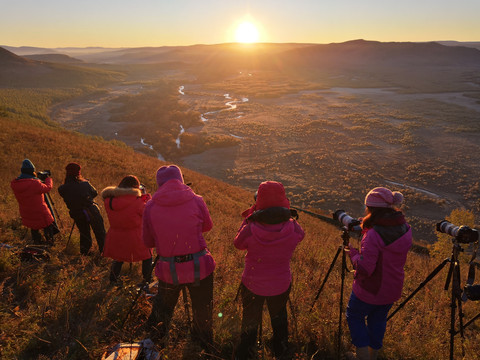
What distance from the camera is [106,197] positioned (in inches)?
164

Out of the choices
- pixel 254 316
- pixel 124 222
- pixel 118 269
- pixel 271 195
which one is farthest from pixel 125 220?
pixel 271 195

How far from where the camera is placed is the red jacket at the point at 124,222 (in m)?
4.14

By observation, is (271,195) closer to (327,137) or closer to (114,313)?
(114,313)

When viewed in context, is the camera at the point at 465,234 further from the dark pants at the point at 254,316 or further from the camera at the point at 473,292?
the dark pants at the point at 254,316

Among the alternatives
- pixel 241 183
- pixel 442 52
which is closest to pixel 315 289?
pixel 241 183

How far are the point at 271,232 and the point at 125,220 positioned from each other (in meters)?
2.29

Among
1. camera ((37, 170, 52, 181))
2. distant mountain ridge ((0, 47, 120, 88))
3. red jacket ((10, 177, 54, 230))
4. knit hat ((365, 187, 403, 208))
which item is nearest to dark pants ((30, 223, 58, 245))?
red jacket ((10, 177, 54, 230))

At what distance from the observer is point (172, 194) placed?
3080mm

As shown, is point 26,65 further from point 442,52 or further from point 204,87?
point 442,52

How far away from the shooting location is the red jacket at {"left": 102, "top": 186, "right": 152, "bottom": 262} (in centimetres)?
414

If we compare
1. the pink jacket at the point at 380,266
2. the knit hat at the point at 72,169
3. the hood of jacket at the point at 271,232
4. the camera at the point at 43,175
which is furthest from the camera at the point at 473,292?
the camera at the point at 43,175

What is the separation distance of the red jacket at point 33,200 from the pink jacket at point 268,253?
4.10m

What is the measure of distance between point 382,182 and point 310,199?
8238 millimetres

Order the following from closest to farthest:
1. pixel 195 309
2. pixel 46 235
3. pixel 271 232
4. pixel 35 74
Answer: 1. pixel 271 232
2. pixel 195 309
3. pixel 46 235
4. pixel 35 74
